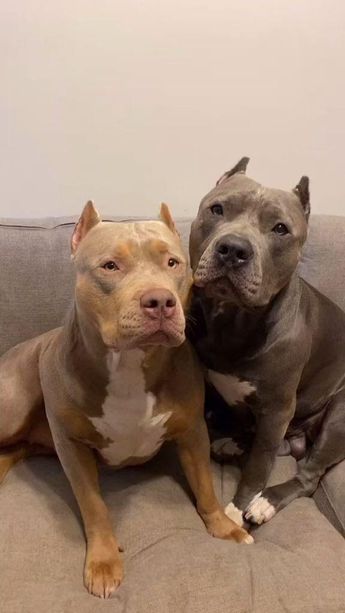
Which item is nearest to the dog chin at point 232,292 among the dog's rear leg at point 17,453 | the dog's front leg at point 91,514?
the dog's front leg at point 91,514

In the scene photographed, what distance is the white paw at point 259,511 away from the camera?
6.13 feet

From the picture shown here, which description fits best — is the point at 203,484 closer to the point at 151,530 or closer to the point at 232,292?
the point at 151,530

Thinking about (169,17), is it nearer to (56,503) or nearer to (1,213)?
(1,213)

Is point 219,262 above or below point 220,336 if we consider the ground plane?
above

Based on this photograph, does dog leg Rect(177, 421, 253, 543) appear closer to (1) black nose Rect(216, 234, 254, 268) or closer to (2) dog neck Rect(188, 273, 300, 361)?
(2) dog neck Rect(188, 273, 300, 361)

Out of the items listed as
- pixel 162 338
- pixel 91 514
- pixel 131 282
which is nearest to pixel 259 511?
pixel 91 514

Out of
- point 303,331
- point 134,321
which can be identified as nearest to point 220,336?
point 303,331

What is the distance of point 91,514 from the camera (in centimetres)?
169

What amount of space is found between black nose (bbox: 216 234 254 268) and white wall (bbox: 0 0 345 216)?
3.15 feet

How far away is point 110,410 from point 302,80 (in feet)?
4.93

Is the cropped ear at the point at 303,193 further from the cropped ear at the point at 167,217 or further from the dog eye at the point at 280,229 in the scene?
the cropped ear at the point at 167,217

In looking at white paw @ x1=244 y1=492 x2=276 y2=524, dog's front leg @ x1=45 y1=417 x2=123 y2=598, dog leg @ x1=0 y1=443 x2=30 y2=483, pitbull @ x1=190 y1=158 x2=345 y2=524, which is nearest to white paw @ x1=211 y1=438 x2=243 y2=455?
pitbull @ x1=190 y1=158 x2=345 y2=524

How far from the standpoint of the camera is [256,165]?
2523mm

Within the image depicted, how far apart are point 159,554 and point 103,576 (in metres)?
0.16
